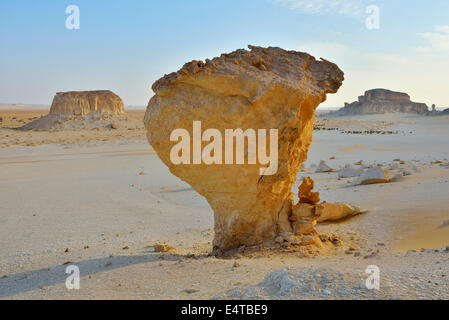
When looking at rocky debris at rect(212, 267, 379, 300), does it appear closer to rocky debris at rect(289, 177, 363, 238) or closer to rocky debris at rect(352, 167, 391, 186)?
rocky debris at rect(289, 177, 363, 238)

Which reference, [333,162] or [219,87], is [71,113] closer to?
[333,162]

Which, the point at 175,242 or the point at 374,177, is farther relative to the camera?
the point at 374,177

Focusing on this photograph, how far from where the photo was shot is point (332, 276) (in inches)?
126

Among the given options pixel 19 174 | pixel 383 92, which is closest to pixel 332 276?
pixel 19 174

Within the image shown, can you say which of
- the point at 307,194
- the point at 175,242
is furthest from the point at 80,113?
the point at 307,194

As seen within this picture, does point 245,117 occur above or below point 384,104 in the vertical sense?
below

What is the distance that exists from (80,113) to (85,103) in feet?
4.41

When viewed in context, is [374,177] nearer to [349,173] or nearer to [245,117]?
[349,173]

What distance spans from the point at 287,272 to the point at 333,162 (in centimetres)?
1298

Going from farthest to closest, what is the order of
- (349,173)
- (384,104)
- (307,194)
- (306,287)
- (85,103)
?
1. (384,104)
2. (85,103)
3. (349,173)
4. (307,194)
5. (306,287)

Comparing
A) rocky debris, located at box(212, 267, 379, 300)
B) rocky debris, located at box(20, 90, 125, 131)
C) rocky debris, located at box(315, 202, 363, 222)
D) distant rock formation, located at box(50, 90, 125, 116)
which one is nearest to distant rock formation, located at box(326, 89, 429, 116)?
distant rock formation, located at box(50, 90, 125, 116)

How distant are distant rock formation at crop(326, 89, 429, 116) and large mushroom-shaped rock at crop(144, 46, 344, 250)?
6644cm

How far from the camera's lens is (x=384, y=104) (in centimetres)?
6838
